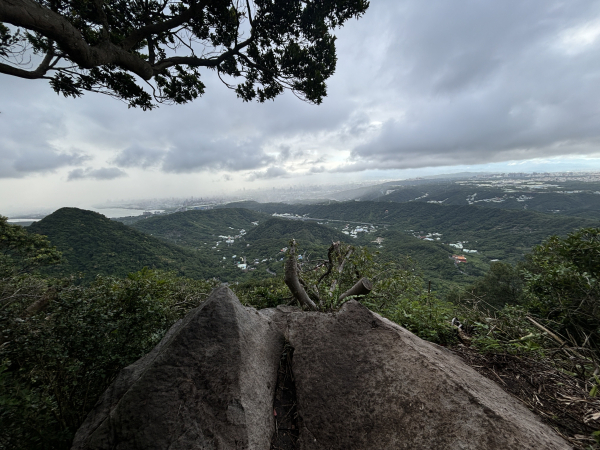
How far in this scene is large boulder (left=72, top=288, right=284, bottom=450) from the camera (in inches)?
90.4

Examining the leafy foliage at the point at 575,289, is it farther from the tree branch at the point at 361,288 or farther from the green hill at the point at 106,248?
the green hill at the point at 106,248

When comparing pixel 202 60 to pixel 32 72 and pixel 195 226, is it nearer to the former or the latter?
pixel 32 72

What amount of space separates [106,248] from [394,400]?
196 feet

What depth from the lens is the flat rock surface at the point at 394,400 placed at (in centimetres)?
209

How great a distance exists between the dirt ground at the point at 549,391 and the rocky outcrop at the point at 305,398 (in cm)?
22

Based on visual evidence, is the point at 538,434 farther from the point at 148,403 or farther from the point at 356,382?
the point at 148,403

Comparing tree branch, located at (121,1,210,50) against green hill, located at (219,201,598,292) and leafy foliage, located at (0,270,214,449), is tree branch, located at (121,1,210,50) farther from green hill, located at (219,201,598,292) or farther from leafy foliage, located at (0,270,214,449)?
green hill, located at (219,201,598,292)

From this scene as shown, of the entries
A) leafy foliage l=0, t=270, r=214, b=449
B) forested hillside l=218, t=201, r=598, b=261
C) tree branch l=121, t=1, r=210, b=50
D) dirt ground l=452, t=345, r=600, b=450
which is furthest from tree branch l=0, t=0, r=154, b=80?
forested hillside l=218, t=201, r=598, b=261

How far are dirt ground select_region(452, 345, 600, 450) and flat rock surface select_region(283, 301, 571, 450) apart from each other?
0.19 meters

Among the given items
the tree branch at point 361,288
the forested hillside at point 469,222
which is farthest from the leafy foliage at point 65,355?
the forested hillside at point 469,222

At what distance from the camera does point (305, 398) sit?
2.84 metres

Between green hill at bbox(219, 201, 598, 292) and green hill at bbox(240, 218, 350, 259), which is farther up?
green hill at bbox(240, 218, 350, 259)

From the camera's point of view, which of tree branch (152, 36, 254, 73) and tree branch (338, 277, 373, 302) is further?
tree branch (152, 36, 254, 73)

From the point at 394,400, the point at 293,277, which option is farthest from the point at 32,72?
the point at 394,400
